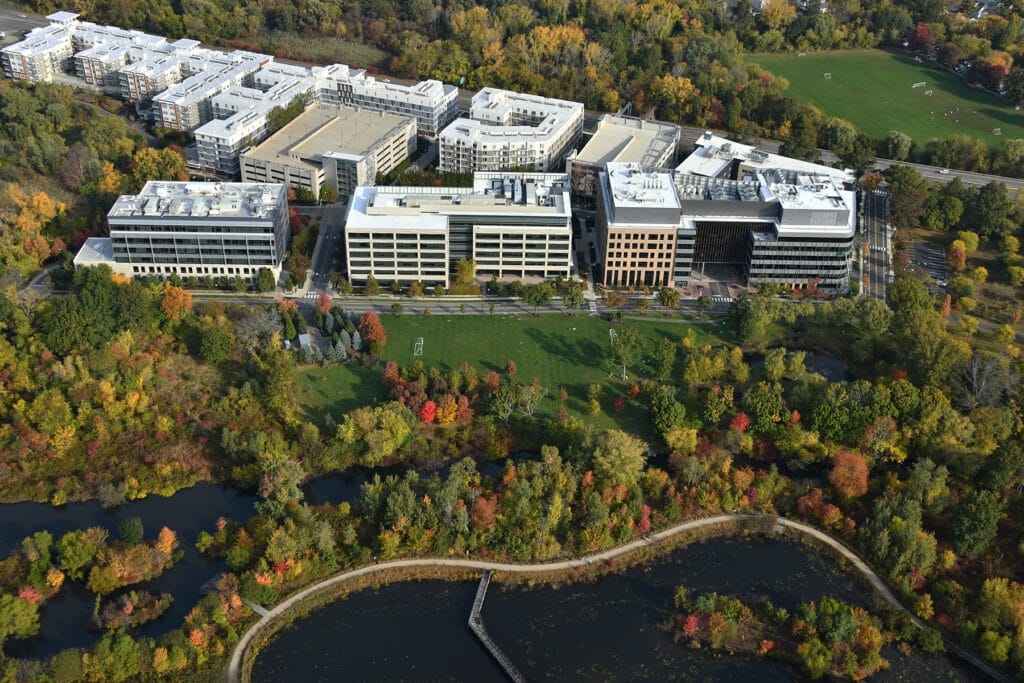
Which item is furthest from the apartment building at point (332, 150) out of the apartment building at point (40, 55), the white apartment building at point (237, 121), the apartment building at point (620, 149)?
the apartment building at point (40, 55)

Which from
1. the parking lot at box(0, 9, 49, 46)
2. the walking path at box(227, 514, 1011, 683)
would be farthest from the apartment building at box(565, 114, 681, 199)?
the parking lot at box(0, 9, 49, 46)

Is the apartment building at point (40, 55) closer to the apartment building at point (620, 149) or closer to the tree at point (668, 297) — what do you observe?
the apartment building at point (620, 149)

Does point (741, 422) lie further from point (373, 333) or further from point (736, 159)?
point (736, 159)

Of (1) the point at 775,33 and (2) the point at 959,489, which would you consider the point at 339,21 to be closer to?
(1) the point at 775,33

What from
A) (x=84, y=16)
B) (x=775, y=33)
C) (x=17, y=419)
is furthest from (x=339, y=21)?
(x=17, y=419)

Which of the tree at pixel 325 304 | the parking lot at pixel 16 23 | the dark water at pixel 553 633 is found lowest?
the dark water at pixel 553 633

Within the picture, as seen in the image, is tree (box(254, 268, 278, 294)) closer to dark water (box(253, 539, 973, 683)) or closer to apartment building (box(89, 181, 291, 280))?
apartment building (box(89, 181, 291, 280))
